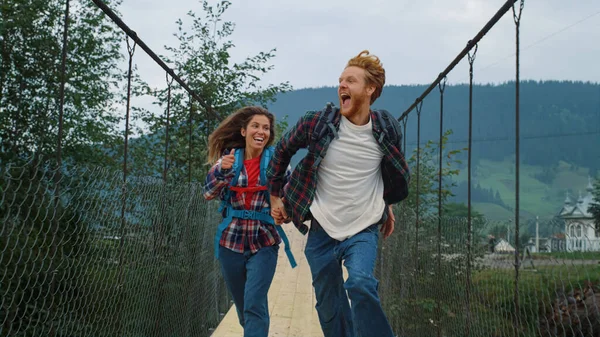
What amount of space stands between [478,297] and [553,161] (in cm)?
6472

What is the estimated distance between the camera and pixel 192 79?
8484mm

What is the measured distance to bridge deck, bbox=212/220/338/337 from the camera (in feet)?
18.8

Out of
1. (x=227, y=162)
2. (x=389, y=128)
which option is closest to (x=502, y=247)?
(x=389, y=128)

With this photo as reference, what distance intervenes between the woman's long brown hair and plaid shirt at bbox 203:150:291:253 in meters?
0.31

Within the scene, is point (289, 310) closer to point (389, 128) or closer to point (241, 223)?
point (241, 223)

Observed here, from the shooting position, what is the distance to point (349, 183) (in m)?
2.94

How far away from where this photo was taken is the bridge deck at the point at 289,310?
573 cm

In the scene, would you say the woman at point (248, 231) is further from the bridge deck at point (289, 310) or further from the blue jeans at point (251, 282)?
the bridge deck at point (289, 310)

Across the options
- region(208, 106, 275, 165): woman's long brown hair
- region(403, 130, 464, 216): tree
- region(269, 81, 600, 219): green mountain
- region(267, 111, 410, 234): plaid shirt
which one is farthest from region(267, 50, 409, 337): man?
region(269, 81, 600, 219): green mountain

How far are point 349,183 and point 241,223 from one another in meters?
0.79

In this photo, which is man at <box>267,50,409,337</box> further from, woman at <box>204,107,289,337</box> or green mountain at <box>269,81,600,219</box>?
green mountain at <box>269,81,600,219</box>

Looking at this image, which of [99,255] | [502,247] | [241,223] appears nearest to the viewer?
[99,255]

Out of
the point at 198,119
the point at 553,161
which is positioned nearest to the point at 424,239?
the point at 198,119

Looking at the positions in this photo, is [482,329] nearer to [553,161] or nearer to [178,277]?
[178,277]
